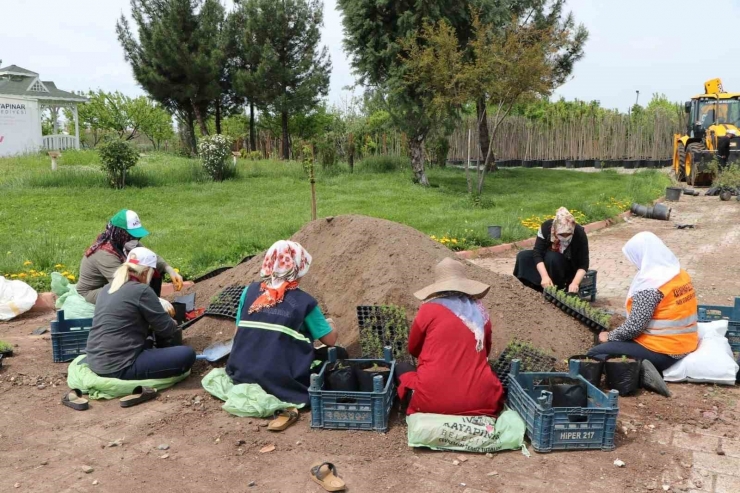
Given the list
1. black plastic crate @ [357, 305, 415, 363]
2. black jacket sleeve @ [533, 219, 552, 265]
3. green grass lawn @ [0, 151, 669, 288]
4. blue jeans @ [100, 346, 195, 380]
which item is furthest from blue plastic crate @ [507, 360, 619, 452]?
green grass lawn @ [0, 151, 669, 288]

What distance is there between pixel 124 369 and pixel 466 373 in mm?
2489

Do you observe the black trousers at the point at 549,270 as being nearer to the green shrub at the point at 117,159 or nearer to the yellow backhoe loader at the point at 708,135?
the green shrub at the point at 117,159

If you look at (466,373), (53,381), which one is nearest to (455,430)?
(466,373)

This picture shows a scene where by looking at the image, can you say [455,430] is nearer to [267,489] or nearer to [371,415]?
[371,415]

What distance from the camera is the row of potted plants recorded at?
5.34 m

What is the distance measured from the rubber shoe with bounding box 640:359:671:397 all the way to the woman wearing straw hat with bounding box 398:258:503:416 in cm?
131

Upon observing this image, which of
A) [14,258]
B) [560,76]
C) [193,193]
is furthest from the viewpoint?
[560,76]

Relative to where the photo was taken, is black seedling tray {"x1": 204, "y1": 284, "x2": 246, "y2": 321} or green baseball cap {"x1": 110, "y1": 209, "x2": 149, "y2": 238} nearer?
black seedling tray {"x1": 204, "y1": 284, "x2": 246, "y2": 321}

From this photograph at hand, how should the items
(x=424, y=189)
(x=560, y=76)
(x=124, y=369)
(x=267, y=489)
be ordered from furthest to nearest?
1. (x=560, y=76)
2. (x=424, y=189)
3. (x=124, y=369)
4. (x=267, y=489)

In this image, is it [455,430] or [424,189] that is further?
[424,189]

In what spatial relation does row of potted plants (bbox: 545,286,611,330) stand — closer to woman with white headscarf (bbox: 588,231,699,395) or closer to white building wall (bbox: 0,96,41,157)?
woman with white headscarf (bbox: 588,231,699,395)

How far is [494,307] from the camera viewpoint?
514 cm

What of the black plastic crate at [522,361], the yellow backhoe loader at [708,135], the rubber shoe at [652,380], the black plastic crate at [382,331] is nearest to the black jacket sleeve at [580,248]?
the rubber shoe at [652,380]

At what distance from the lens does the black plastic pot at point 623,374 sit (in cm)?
432
